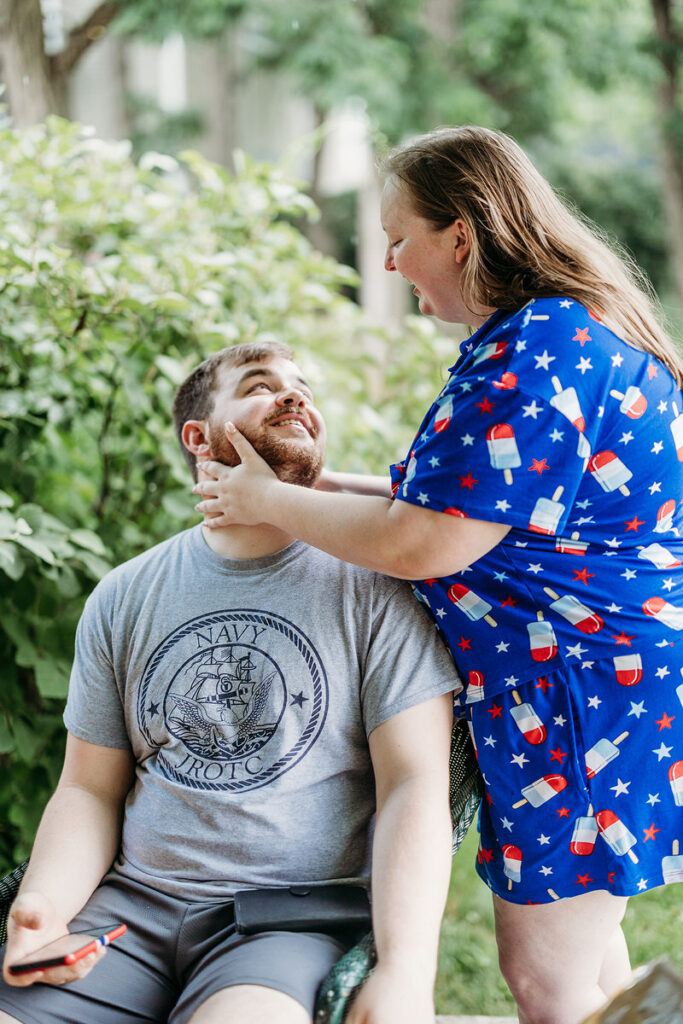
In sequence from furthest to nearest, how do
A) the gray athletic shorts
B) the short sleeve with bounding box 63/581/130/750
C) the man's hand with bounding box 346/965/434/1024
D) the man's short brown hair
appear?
1. the man's short brown hair
2. the short sleeve with bounding box 63/581/130/750
3. the gray athletic shorts
4. the man's hand with bounding box 346/965/434/1024

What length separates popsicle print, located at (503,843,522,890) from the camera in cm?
155

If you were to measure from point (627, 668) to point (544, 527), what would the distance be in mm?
276

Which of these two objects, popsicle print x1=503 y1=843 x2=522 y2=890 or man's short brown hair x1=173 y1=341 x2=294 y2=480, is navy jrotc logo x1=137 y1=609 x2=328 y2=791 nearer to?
popsicle print x1=503 y1=843 x2=522 y2=890

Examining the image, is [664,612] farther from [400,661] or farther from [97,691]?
[97,691]

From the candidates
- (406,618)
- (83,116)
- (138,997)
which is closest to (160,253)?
(406,618)

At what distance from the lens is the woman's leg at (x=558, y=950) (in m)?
1.58

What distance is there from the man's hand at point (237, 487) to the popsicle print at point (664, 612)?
0.63 meters

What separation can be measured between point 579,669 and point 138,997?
0.85m

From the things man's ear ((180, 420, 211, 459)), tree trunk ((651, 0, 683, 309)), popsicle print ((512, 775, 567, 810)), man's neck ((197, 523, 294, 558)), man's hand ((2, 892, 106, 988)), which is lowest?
man's hand ((2, 892, 106, 988))

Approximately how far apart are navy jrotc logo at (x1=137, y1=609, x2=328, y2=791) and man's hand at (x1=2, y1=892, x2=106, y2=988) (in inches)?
11.2

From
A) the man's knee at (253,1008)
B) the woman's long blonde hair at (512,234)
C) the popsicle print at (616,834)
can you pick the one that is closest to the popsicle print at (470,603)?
the popsicle print at (616,834)

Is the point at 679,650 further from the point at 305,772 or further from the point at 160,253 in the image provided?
the point at 160,253

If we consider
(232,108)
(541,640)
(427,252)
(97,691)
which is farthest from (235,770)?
(232,108)

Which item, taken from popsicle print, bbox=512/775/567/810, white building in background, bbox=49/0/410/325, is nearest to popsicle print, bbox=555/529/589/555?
popsicle print, bbox=512/775/567/810
